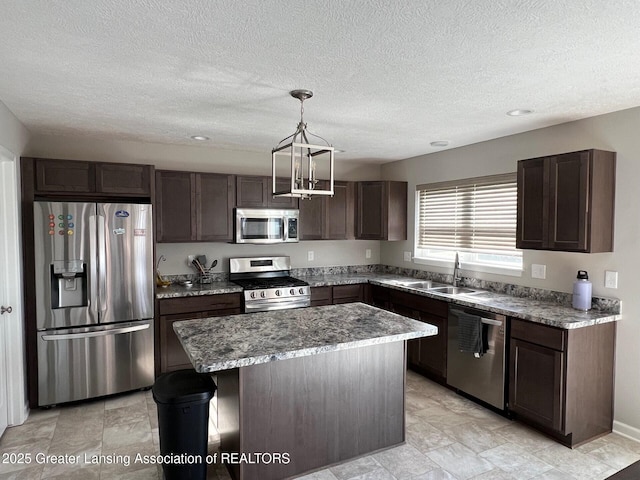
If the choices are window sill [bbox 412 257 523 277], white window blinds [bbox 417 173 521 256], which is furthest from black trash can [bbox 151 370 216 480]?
white window blinds [bbox 417 173 521 256]

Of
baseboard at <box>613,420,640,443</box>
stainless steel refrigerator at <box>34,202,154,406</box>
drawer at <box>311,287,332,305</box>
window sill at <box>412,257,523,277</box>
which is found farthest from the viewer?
drawer at <box>311,287,332,305</box>

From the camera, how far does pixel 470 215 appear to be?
168 inches

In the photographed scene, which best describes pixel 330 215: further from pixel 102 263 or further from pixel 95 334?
pixel 95 334

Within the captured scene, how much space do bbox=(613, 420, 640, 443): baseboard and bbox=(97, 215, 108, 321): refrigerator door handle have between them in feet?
13.7

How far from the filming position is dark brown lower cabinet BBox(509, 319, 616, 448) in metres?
2.76

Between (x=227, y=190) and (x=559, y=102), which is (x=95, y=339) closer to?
(x=227, y=190)

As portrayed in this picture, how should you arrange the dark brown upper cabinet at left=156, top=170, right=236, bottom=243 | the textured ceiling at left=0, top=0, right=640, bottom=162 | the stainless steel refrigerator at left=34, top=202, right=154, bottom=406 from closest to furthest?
the textured ceiling at left=0, top=0, right=640, bottom=162, the stainless steel refrigerator at left=34, top=202, right=154, bottom=406, the dark brown upper cabinet at left=156, top=170, right=236, bottom=243

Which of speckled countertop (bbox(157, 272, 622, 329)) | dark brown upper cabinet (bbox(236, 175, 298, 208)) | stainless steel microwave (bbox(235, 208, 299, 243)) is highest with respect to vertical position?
dark brown upper cabinet (bbox(236, 175, 298, 208))

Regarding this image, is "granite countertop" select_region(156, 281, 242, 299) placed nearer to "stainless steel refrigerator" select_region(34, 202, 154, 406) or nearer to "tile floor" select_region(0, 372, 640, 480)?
"stainless steel refrigerator" select_region(34, 202, 154, 406)

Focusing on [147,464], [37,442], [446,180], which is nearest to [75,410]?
[37,442]

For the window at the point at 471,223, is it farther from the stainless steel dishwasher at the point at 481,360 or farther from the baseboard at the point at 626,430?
the baseboard at the point at 626,430

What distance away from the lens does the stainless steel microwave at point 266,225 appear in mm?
4422

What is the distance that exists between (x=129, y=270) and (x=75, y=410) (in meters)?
1.24

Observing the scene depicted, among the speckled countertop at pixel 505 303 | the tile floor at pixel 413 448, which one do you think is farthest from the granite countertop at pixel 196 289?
the tile floor at pixel 413 448
